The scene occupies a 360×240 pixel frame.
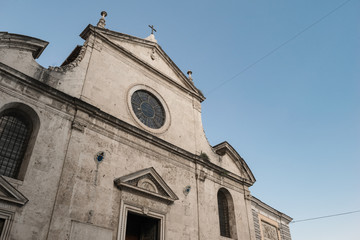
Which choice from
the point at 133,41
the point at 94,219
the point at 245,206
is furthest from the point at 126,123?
the point at 245,206

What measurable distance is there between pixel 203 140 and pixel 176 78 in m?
3.40

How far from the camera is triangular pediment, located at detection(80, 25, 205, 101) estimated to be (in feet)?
39.6

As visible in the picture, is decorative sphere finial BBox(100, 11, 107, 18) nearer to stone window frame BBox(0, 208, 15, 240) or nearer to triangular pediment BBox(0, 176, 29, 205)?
triangular pediment BBox(0, 176, 29, 205)

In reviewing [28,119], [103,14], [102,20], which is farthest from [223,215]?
[103,14]

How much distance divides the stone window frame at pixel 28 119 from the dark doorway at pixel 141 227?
3748mm

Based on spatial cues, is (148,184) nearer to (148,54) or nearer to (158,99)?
(158,99)

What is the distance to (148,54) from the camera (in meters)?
13.9

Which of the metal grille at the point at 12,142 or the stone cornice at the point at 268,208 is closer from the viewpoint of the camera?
the metal grille at the point at 12,142

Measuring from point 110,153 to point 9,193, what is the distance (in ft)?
10.8

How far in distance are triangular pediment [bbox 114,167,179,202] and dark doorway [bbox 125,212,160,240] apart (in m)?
0.85

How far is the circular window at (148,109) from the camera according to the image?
1208 cm

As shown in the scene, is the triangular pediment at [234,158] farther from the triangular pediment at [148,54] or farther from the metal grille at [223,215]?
the triangular pediment at [148,54]

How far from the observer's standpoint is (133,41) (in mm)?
13273

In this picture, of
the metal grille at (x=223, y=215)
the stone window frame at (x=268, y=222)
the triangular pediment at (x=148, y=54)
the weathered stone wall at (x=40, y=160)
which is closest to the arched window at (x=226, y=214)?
the metal grille at (x=223, y=215)
